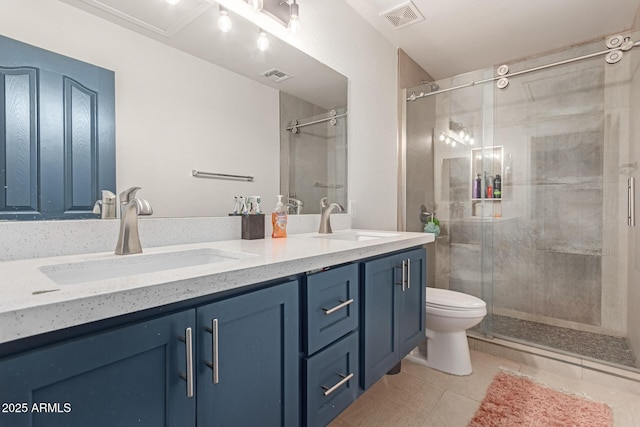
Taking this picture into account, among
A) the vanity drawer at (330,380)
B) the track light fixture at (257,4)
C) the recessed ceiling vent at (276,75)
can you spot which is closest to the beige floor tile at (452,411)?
the vanity drawer at (330,380)

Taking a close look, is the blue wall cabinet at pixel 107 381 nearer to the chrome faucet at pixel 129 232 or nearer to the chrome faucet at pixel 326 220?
the chrome faucet at pixel 129 232

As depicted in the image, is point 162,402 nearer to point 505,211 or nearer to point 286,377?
point 286,377

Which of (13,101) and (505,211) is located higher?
(13,101)

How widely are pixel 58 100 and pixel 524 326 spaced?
2922 millimetres

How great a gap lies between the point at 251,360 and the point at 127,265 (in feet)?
1.52

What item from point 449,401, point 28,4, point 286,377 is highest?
point 28,4

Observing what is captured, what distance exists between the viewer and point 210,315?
69cm

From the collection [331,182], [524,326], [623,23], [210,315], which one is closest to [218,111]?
[331,182]

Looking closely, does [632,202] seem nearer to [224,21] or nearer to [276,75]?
[276,75]

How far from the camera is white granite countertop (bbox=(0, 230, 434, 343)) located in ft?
1.55

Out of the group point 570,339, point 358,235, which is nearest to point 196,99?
point 358,235

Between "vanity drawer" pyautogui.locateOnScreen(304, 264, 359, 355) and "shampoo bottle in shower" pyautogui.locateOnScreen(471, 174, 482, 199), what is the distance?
1.84 meters

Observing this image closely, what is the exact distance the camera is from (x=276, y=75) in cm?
158

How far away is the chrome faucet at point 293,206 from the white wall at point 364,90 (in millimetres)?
450
